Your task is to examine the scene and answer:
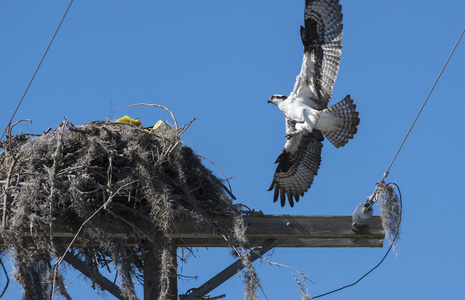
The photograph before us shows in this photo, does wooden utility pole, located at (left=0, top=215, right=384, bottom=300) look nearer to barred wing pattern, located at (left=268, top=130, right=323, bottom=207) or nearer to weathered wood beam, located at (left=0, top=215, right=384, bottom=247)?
weathered wood beam, located at (left=0, top=215, right=384, bottom=247)

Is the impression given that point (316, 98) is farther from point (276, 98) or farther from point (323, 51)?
point (276, 98)

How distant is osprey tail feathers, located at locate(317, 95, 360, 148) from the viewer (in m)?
8.87

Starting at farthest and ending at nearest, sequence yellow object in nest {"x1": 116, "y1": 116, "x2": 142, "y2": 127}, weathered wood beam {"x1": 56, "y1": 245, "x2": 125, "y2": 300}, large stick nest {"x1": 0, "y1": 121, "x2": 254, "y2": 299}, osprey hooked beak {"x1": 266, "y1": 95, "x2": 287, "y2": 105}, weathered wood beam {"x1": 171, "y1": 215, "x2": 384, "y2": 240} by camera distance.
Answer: osprey hooked beak {"x1": 266, "y1": 95, "x2": 287, "y2": 105} < yellow object in nest {"x1": 116, "y1": 116, "x2": 142, "y2": 127} < weathered wood beam {"x1": 171, "y1": 215, "x2": 384, "y2": 240} < weathered wood beam {"x1": 56, "y1": 245, "x2": 125, "y2": 300} < large stick nest {"x1": 0, "y1": 121, "x2": 254, "y2": 299}

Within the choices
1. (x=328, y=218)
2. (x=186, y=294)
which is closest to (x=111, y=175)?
(x=186, y=294)

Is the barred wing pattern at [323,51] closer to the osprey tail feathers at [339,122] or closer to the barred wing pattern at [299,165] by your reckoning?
the osprey tail feathers at [339,122]

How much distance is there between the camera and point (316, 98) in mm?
8883

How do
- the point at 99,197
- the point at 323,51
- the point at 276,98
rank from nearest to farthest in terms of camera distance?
the point at 99,197
the point at 323,51
the point at 276,98

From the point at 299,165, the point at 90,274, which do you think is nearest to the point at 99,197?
the point at 90,274

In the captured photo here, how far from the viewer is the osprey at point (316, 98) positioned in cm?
883

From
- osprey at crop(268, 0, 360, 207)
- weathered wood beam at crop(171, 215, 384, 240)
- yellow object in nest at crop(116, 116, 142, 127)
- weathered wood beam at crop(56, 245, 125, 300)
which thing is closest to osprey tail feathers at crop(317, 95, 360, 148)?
osprey at crop(268, 0, 360, 207)

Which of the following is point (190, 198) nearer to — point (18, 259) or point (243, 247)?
point (243, 247)

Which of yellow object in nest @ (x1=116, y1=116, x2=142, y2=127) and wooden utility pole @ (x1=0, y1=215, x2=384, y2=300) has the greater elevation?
yellow object in nest @ (x1=116, y1=116, x2=142, y2=127)

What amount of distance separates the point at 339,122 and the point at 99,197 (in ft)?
11.0

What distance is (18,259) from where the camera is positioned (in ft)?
21.1
